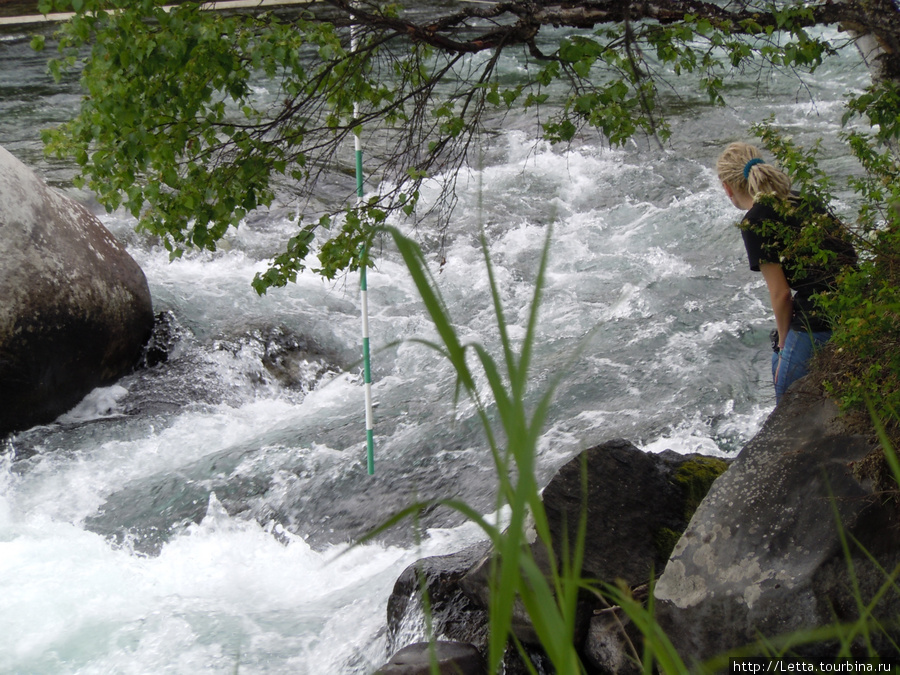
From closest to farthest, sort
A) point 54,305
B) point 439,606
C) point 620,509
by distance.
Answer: point 620,509 < point 439,606 < point 54,305

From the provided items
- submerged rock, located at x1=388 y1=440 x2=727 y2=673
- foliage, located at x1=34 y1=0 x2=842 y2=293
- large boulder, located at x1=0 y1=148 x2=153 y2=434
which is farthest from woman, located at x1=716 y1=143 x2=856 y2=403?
large boulder, located at x1=0 y1=148 x2=153 y2=434

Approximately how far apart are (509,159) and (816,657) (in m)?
8.42

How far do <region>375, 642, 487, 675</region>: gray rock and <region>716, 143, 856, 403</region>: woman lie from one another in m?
1.71

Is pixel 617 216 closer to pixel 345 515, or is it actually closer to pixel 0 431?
pixel 345 515

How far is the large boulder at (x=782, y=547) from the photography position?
2561 millimetres

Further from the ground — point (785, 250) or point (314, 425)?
point (785, 250)

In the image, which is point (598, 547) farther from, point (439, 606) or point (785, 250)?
point (785, 250)

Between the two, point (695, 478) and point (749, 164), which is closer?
point (749, 164)

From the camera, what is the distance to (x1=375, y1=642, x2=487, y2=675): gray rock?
3014mm

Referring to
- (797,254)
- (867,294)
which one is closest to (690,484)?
(797,254)

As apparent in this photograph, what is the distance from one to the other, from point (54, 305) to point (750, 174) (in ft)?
14.9

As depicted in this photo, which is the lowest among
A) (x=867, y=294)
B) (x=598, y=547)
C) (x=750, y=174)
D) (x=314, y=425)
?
(x=314, y=425)

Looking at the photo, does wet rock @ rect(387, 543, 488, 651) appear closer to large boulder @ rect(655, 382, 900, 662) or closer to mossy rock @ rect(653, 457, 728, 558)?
mossy rock @ rect(653, 457, 728, 558)

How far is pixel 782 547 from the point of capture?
2721 mm
